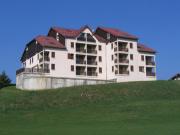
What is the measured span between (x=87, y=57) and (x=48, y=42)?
9422mm

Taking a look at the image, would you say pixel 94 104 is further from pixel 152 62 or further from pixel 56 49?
pixel 152 62

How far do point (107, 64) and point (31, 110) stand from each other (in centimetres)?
4309

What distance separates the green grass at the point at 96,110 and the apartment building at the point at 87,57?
705 inches

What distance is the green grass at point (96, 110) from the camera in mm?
38638

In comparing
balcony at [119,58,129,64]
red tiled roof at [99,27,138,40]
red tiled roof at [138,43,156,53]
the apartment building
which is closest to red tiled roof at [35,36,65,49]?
the apartment building

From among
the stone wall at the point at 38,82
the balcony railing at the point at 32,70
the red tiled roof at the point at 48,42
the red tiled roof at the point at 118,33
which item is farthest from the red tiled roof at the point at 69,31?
the stone wall at the point at 38,82

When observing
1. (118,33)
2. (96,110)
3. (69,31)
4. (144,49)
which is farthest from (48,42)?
(96,110)

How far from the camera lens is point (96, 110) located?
58250 millimetres

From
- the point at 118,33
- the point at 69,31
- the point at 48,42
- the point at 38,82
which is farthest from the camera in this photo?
the point at 118,33

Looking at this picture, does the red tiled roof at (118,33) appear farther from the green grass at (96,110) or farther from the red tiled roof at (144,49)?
the green grass at (96,110)

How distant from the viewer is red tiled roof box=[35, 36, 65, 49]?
9398 centimetres

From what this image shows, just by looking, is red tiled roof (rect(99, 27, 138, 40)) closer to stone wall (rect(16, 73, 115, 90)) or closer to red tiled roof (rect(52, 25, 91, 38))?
red tiled roof (rect(52, 25, 91, 38))

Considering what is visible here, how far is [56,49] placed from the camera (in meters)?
94.0

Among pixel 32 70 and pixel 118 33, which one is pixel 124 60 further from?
pixel 32 70
